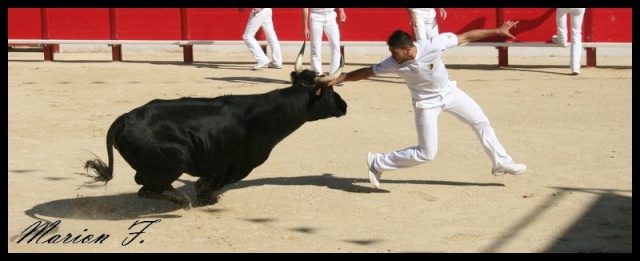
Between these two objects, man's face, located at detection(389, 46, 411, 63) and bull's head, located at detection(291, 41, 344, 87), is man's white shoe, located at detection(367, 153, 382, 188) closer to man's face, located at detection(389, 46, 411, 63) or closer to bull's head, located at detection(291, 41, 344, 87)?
bull's head, located at detection(291, 41, 344, 87)

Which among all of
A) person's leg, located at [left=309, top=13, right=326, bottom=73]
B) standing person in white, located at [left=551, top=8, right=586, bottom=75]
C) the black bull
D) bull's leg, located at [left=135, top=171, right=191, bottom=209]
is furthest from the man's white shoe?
standing person in white, located at [left=551, top=8, right=586, bottom=75]

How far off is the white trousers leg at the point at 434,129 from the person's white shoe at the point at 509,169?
28 mm

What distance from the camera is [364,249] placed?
5.34 m

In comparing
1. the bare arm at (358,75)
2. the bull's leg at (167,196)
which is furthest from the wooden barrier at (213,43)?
the bull's leg at (167,196)

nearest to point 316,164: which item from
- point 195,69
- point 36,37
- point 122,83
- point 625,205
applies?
point 625,205

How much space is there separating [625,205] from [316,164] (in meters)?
2.19

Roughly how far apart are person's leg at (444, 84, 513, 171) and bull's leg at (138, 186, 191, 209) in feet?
4.94

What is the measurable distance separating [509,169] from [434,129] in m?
0.57

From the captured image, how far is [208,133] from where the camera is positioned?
5.98 metres

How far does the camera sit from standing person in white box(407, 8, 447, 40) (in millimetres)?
10616

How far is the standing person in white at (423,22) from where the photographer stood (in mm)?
10616
